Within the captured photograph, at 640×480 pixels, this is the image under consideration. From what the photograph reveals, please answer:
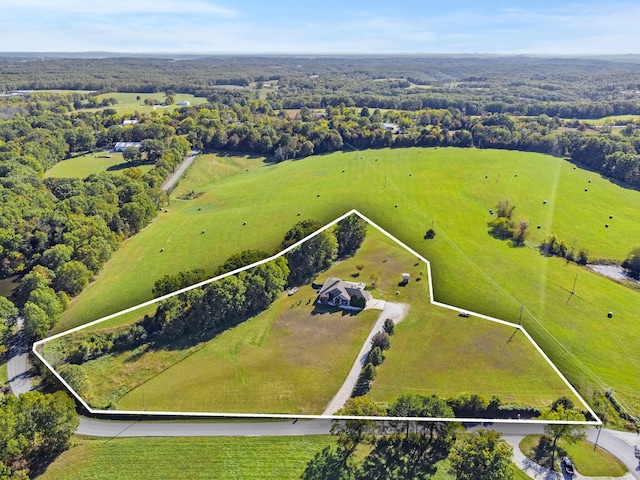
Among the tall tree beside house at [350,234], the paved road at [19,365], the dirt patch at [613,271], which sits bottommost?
the dirt patch at [613,271]

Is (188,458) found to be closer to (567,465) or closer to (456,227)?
(567,465)

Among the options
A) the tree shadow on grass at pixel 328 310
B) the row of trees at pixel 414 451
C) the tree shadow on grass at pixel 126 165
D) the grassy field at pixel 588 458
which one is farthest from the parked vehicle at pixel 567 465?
the tree shadow on grass at pixel 126 165

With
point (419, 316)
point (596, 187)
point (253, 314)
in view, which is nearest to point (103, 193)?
point (253, 314)

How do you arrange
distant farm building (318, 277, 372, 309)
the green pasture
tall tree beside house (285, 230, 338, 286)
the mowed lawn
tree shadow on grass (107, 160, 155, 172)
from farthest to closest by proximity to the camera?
tree shadow on grass (107, 160, 155, 172) → the green pasture → distant farm building (318, 277, 372, 309) → tall tree beside house (285, 230, 338, 286) → the mowed lawn

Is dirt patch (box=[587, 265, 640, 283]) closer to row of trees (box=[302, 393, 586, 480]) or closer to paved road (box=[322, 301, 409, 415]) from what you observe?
A: row of trees (box=[302, 393, 586, 480])

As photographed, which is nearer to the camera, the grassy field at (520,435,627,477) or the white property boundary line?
the white property boundary line

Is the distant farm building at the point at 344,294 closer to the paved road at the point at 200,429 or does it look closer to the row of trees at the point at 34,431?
the paved road at the point at 200,429

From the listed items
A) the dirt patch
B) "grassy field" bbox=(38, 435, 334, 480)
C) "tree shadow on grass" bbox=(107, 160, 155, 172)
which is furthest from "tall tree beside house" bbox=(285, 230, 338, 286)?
"tree shadow on grass" bbox=(107, 160, 155, 172)
